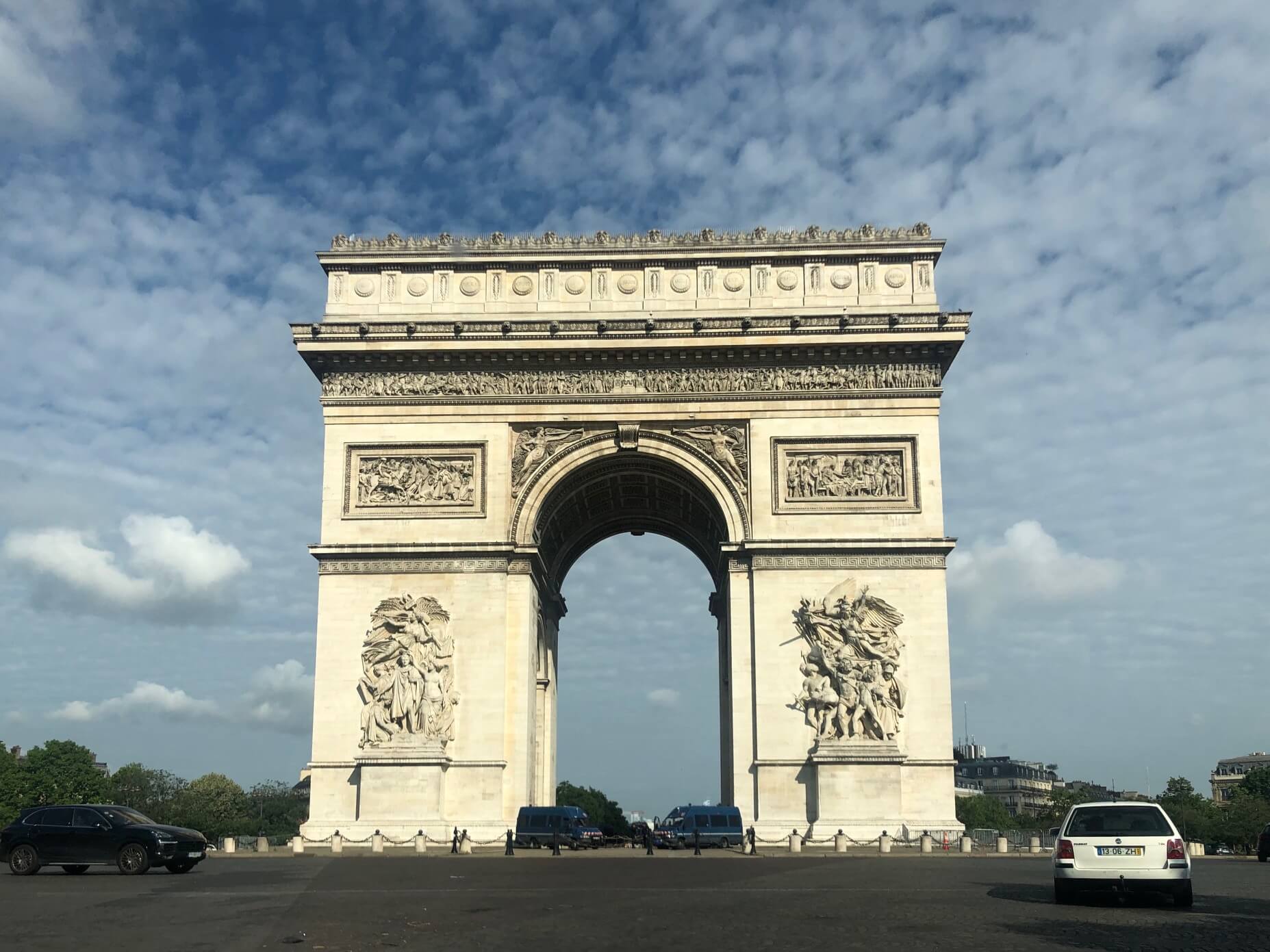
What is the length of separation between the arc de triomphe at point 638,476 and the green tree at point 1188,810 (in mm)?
43945

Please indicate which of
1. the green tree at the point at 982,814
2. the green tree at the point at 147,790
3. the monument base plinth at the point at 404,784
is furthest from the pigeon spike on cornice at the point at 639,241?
the green tree at the point at 982,814

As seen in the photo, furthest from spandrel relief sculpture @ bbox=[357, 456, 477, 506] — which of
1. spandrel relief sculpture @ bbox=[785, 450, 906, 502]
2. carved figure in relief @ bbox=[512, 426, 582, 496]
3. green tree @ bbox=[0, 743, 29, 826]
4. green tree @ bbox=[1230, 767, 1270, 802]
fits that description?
green tree @ bbox=[1230, 767, 1270, 802]

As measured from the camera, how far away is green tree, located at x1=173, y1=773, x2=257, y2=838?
90.9m

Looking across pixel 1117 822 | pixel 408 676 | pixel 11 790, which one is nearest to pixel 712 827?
pixel 408 676

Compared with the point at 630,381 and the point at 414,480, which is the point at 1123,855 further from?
the point at 414,480

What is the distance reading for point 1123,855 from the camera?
14477 millimetres

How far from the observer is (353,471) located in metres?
34.4

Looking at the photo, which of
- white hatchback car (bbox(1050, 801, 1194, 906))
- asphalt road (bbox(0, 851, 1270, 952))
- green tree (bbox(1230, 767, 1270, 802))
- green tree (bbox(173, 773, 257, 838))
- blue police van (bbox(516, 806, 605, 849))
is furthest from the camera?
green tree (bbox(1230, 767, 1270, 802))

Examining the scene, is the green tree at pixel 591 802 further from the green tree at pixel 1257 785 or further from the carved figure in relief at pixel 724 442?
the carved figure in relief at pixel 724 442

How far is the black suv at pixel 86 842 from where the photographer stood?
70.3ft

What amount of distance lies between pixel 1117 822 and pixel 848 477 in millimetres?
19369

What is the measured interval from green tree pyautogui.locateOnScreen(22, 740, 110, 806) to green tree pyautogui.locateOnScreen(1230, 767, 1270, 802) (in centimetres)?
8089

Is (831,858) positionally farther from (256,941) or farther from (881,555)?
(256,941)

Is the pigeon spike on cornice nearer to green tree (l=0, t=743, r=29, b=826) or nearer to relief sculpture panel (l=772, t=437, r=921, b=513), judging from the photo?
relief sculpture panel (l=772, t=437, r=921, b=513)
